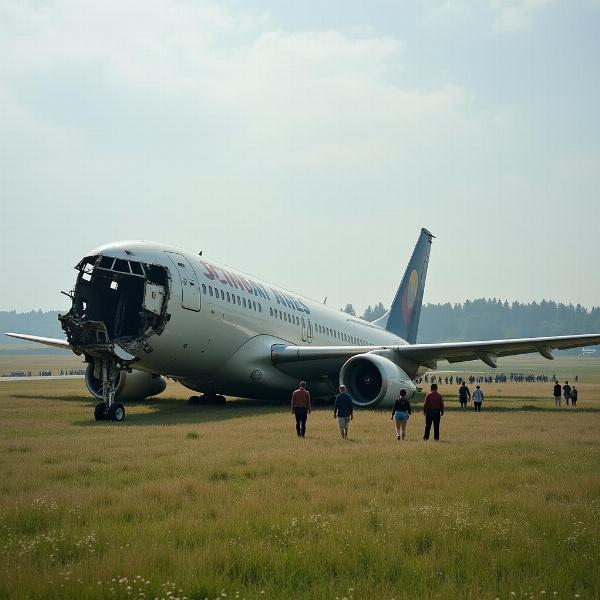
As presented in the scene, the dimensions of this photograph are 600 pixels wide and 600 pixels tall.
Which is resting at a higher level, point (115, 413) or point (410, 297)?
point (410, 297)

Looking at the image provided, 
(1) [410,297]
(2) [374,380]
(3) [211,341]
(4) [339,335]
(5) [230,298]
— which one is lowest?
(2) [374,380]

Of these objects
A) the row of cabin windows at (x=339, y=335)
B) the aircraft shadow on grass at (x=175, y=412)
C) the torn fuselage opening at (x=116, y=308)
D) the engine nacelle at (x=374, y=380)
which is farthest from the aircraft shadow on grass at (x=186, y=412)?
the row of cabin windows at (x=339, y=335)

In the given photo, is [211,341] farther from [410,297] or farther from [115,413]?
[410,297]

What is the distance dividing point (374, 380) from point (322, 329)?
6.44m

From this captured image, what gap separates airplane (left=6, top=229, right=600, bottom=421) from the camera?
2002cm

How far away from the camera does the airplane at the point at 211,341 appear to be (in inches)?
788

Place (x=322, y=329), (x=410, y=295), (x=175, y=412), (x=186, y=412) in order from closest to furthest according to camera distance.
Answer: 1. (x=175, y=412)
2. (x=186, y=412)
3. (x=322, y=329)
4. (x=410, y=295)

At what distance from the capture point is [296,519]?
7148mm

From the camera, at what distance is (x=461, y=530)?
6.81 meters

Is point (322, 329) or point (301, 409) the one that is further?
point (322, 329)

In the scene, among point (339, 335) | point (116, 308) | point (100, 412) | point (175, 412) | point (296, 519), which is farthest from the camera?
point (339, 335)

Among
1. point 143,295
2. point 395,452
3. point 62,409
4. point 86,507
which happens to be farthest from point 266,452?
point 62,409

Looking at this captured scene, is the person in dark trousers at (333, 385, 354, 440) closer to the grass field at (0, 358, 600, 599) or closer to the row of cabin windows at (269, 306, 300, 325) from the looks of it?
the grass field at (0, 358, 600, 599)

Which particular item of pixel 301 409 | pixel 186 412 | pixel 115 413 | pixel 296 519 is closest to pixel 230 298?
pixel 186 412
